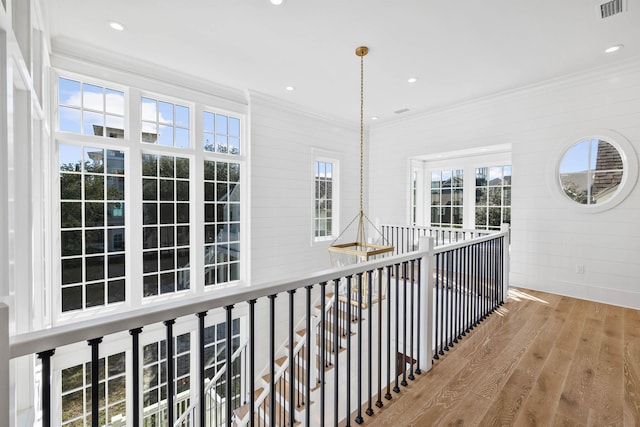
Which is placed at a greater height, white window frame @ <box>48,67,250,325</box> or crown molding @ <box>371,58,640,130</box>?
crown molding @ <box>371,58,640,130</box>

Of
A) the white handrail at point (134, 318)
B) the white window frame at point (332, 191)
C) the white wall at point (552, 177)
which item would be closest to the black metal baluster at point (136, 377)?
the white handrail at point (134, 318)

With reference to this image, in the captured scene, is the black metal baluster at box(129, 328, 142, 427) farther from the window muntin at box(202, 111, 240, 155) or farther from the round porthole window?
the round porthole window

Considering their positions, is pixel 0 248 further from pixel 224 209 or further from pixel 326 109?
pixel 326 109

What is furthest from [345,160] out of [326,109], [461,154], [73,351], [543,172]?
[73,351]

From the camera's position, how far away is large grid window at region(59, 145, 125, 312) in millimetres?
3553

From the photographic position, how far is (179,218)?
14.4 ft

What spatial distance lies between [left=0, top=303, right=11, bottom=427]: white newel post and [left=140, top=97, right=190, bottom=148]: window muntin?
12.5 feet

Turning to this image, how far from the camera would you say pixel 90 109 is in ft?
12.1

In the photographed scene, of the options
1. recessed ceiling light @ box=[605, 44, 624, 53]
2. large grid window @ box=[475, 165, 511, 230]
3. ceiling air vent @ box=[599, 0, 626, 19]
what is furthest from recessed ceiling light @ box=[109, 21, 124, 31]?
large grid window @ box=[475, 165, 511, 230]

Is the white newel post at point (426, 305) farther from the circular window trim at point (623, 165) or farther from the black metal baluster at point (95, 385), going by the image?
the circular window trim at point (623, 165)

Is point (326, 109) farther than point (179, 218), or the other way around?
point (326, 109)

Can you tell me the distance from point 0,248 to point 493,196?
6.57m

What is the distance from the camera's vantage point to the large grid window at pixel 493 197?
5.57 meters

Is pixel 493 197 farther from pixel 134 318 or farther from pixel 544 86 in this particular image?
pixel 134 318
